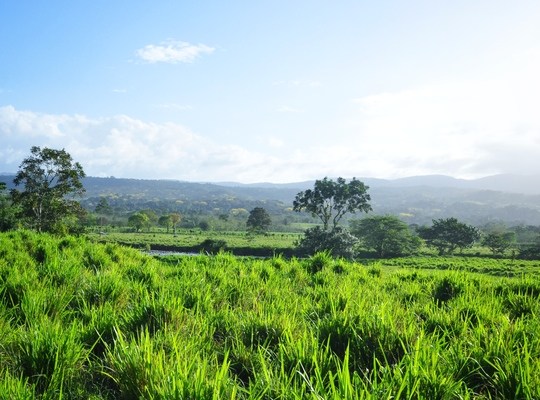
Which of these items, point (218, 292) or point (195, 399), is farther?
point (218, 292)

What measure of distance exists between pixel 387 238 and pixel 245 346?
8580 cm

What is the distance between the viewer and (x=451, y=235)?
90.6m

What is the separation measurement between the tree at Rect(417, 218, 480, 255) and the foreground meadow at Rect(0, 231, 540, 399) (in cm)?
9496

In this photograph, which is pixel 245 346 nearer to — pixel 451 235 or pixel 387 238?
pixel 387 238

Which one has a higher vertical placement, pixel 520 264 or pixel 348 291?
pixel 348 291

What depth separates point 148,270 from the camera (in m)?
6.05

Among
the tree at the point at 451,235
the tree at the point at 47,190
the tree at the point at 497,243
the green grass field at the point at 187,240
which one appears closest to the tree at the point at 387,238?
the tree at the point at 451,235

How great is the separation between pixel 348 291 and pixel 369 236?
85.5 meters

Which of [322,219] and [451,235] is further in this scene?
[451,235]

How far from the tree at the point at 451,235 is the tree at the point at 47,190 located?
265 ft

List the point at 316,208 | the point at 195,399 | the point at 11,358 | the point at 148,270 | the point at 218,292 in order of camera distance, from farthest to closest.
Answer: the point at 316,208 → the point at 148,270 → the point at 218,292 → the point at 11,358 → the point at 195,399

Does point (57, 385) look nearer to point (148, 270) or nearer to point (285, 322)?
point (285, 322)

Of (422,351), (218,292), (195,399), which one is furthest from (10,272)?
(422,351)

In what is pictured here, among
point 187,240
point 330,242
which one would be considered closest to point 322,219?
point 330,242
